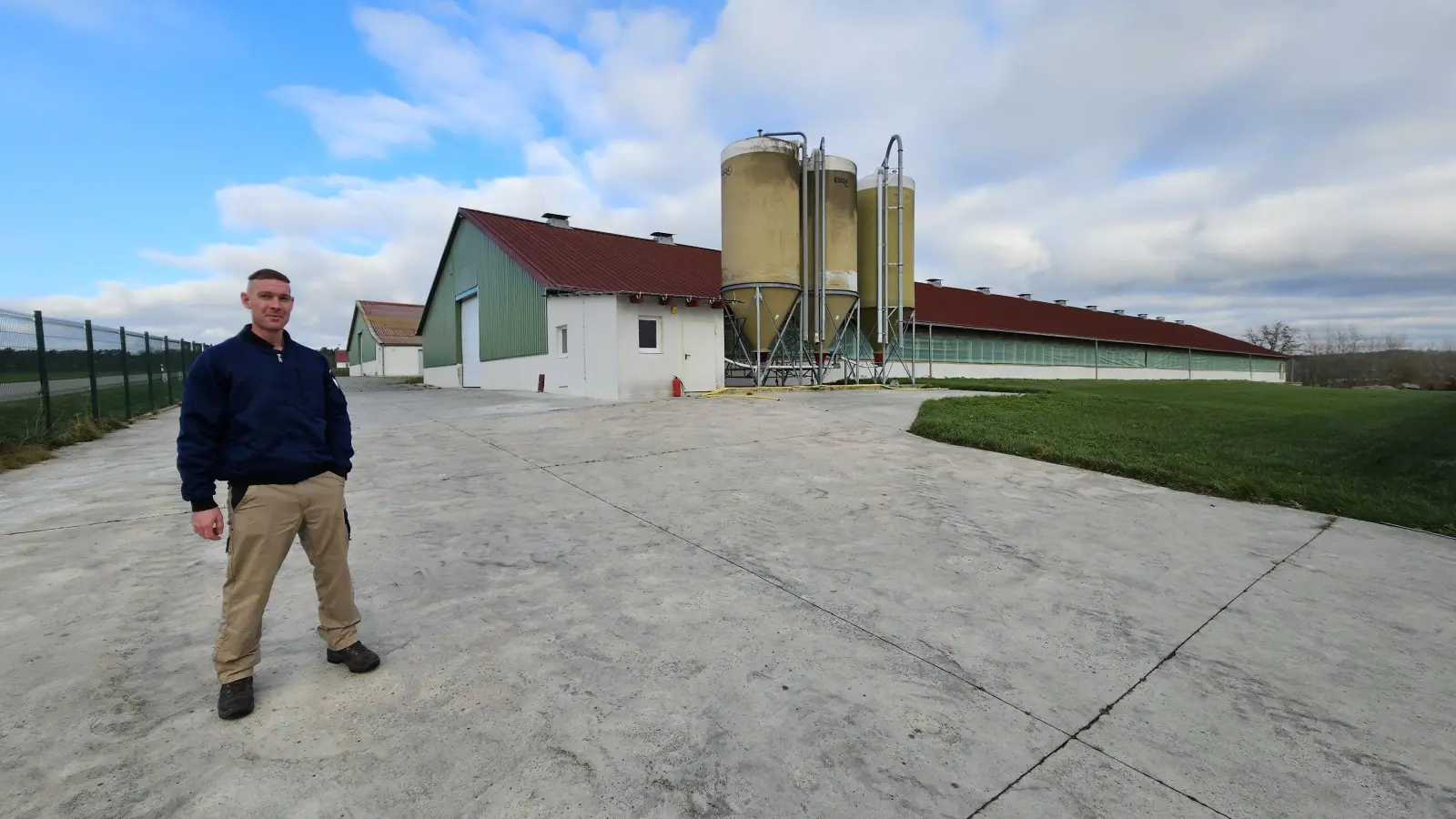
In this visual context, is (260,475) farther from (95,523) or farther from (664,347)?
(664,347)

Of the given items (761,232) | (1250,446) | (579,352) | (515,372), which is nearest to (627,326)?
(579,352)

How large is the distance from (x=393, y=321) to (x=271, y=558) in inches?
1840

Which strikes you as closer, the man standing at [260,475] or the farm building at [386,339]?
the man standing at [260,475]

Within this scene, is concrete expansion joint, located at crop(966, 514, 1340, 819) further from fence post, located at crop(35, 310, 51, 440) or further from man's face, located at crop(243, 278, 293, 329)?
fence post, located at crop(35, 310, 51, 440)

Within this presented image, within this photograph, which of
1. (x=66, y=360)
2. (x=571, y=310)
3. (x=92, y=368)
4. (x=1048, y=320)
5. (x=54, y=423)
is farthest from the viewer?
(x=1048, y=320)

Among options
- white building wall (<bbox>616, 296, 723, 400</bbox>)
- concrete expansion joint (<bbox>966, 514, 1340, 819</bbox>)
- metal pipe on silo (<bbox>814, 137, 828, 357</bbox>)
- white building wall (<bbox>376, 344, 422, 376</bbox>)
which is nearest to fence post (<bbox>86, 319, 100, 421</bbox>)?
white building wall (<bbox>616, 296, 723, 400</bbox>)

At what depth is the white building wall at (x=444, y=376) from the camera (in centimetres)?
2477

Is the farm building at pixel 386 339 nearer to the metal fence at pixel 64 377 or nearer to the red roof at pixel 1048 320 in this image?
the metal fence at pixel 64 377

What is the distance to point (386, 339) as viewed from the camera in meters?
41.4

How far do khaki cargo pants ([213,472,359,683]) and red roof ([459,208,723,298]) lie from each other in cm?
1395

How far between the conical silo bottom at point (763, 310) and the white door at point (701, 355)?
117cm

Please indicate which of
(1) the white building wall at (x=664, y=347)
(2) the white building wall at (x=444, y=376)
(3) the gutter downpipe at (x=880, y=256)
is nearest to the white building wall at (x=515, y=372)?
(2) the white building wall at (x=444, y=376)

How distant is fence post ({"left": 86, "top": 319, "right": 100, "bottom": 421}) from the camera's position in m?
10.7

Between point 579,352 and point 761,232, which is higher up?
point 761,232
